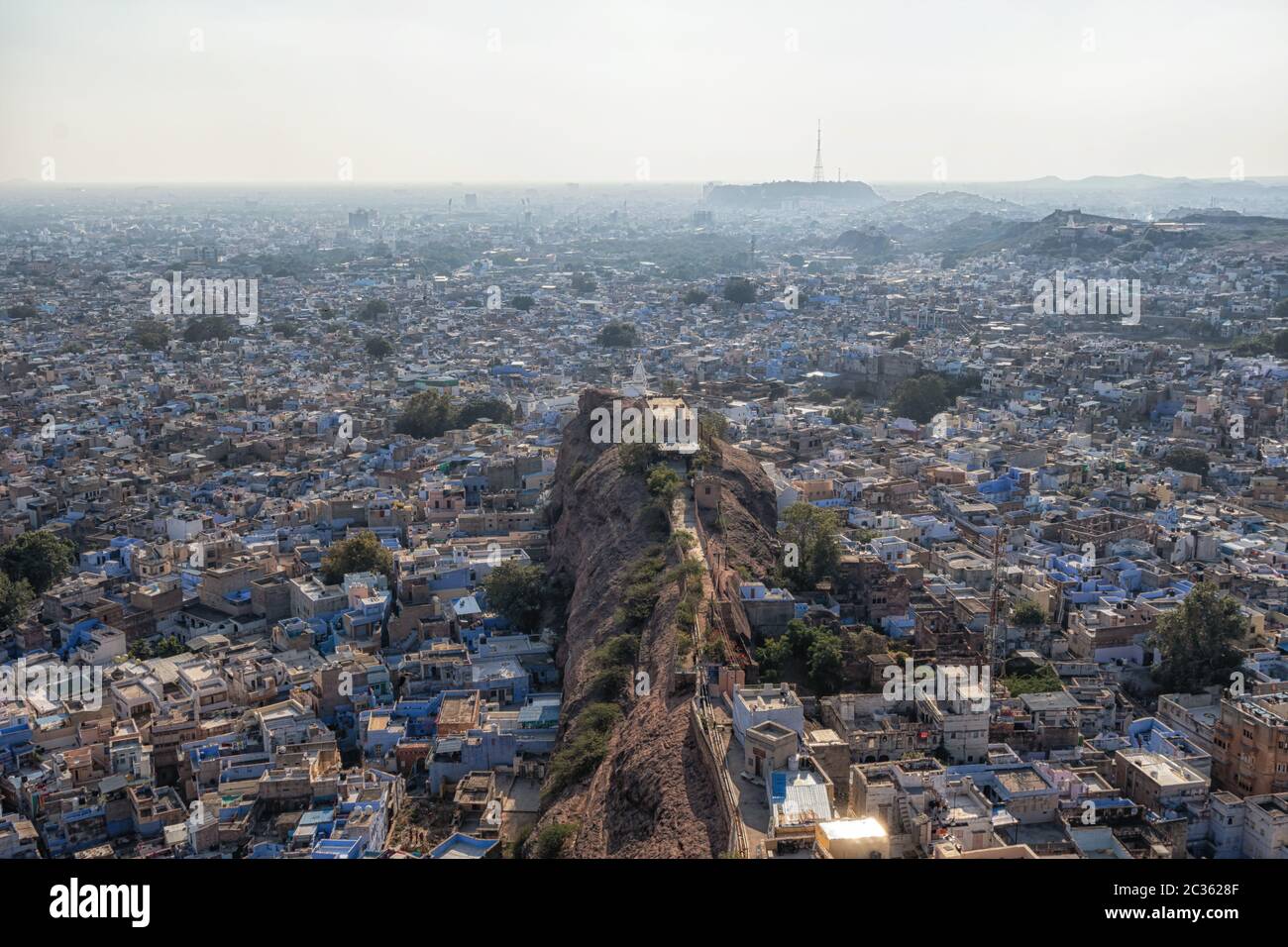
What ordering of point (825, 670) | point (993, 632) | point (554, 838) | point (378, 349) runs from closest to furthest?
point (554, 838)
point (825, 670)
point (993, 632)
point (378, 349)

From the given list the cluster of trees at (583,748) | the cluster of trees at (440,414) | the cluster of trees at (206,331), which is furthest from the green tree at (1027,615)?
the cluster of trees at (206,331)

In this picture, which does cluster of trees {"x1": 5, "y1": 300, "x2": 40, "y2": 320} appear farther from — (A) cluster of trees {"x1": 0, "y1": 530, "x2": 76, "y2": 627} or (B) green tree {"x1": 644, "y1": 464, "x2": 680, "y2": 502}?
(B) green tree {"x1": 644, "y1": 464, "x2": 680, "y2": 502}

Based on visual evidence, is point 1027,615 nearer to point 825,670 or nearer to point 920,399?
point 825,670

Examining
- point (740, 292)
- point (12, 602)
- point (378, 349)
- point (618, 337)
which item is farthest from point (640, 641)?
point (740, 292)

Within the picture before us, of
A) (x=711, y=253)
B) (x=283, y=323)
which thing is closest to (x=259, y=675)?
(x=283, y=323)

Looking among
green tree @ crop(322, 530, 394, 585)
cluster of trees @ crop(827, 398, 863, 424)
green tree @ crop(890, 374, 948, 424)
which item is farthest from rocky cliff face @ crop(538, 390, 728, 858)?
green tree @ crop(890, 374, 948, 424)

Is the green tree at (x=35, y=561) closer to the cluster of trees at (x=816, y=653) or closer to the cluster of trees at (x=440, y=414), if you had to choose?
the cluster of trees at (x=440, y=414)
